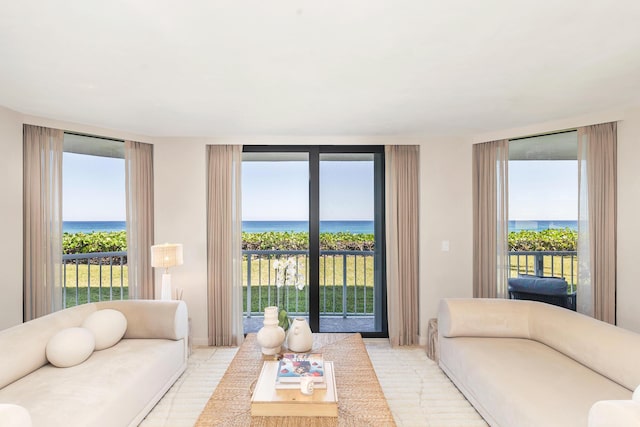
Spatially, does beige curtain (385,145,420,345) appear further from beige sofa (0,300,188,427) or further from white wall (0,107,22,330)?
white wall (0,107,22,330)

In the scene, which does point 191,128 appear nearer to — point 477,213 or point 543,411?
point 477,213

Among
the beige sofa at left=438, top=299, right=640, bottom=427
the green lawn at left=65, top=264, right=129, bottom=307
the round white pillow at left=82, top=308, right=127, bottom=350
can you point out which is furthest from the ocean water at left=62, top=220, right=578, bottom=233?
the round white pillow at left=82, top=308, right=127, bottom=350

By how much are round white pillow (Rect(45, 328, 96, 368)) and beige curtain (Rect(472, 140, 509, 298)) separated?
12.4ft

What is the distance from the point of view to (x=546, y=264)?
12.0 feet

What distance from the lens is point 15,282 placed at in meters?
2.92

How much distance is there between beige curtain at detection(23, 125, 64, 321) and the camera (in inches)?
122

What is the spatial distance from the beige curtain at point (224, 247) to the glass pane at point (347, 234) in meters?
0.99

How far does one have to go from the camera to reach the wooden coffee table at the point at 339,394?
1710 millimetres

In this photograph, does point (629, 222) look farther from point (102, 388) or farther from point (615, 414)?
point (102, 388)

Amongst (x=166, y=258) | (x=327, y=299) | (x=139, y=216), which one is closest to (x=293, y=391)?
(x=166, y=258)

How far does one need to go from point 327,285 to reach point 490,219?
2.07 meters

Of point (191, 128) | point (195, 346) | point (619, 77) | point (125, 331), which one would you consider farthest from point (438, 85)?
point (195, 346)

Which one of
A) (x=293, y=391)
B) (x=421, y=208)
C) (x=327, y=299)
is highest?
(x=421, y=208)

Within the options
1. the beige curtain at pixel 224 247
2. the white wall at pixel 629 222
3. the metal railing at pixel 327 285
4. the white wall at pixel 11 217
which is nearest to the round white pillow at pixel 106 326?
the white wall at pixel 11 217
